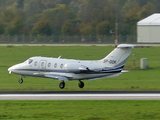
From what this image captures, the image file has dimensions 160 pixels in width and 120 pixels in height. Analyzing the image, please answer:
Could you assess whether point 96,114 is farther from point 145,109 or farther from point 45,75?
point 45,75

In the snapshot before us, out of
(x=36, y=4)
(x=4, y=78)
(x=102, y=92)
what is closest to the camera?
(x=102, y=92)

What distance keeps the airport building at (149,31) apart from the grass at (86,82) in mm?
17278

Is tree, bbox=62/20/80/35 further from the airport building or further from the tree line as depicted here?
the airport building

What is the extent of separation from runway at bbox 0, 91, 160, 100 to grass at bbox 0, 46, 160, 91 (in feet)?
8.78

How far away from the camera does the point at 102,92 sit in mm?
28719

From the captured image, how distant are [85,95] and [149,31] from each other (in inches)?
2462

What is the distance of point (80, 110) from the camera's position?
2170 centimetres

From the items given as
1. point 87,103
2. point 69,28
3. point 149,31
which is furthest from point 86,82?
point 69,28

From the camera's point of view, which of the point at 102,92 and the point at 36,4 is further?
the point at 36,4

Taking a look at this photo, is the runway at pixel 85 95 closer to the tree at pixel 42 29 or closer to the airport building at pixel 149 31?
the airport building at pixel 149 31

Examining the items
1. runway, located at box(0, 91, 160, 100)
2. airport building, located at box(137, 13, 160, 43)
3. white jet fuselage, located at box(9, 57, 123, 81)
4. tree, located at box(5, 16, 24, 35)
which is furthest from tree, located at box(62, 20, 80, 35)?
runway, located at box(0, 91, 160, 100)

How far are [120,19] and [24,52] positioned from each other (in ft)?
176

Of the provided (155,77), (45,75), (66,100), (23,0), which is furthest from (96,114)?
(23,0)

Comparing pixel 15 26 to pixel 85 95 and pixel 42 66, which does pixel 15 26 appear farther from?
pixel 85 95
